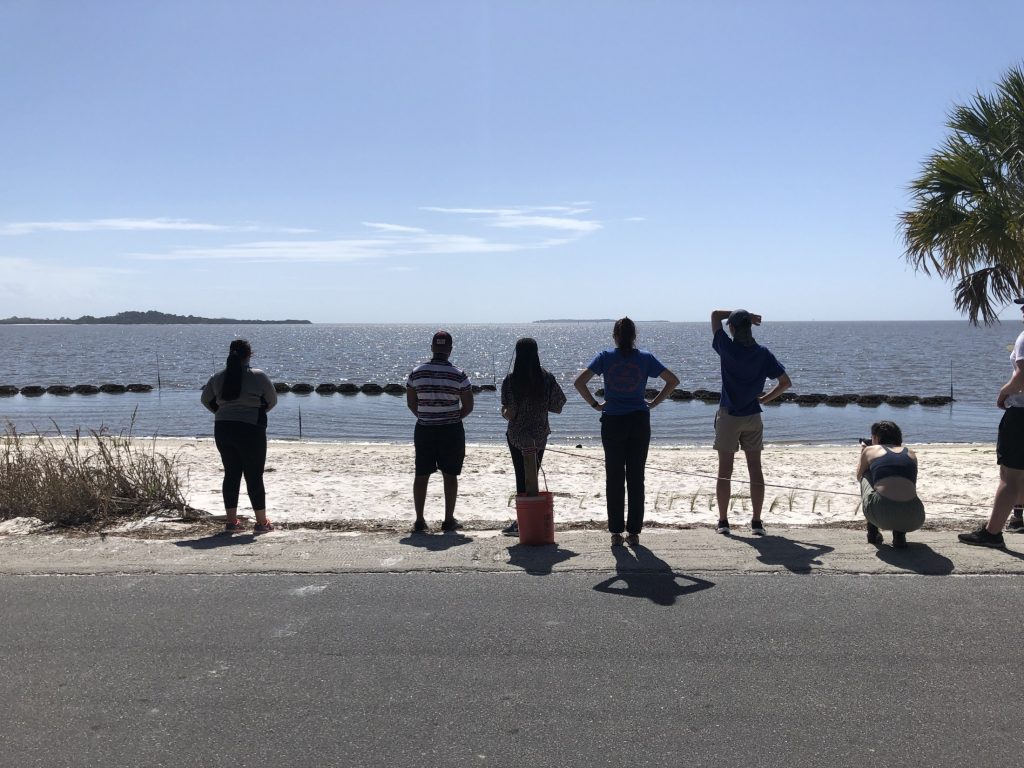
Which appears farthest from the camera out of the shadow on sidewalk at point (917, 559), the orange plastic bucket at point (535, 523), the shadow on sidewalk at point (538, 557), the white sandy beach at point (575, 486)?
the white sandy beach at point (575, 486)

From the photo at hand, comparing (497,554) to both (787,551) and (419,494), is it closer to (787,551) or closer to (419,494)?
(419,494)

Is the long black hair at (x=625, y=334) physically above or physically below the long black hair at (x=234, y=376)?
above

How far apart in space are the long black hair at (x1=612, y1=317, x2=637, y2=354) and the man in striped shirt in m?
1.44

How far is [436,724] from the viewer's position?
346 cm

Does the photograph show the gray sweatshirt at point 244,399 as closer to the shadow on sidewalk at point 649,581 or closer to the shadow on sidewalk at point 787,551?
the shadow on sidewalk at point 649,581

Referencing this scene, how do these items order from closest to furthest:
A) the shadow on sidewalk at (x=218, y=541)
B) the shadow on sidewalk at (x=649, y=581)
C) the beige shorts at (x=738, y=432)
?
the shadow on sidewalk at (x=649, y=581) → the shadow on sidewalk at (x=218, y=541) → the beige shorts at (x=738, y=432)

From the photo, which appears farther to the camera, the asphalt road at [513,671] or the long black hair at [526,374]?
the long black hair at [526,374]

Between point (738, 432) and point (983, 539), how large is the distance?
1.90 m

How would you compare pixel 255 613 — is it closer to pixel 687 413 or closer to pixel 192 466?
pixel 192 466

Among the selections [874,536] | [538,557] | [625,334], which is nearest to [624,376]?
[625,334]

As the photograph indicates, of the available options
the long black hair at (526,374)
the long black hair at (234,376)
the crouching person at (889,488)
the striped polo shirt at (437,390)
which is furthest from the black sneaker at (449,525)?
the crouching person at (889,488)

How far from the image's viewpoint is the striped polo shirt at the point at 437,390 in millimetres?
7242

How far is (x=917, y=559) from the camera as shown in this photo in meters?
5.72

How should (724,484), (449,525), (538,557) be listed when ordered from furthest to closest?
(449,525) < (724,484) < (538,557)
